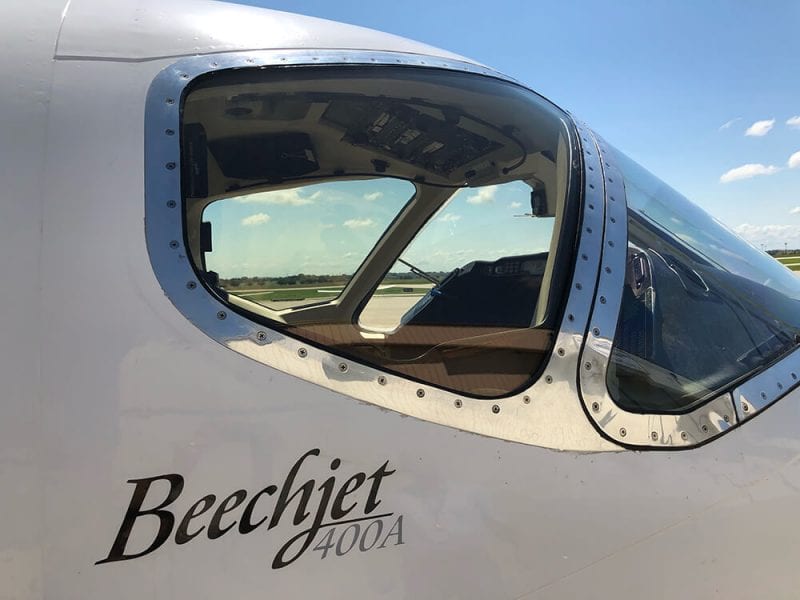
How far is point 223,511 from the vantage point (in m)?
1.12

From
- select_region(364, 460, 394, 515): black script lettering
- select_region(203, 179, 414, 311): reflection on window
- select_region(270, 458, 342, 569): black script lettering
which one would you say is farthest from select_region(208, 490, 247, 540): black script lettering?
select_region(203, 179, 414, 311): reflection on window

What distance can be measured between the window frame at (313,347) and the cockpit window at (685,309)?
14 cm

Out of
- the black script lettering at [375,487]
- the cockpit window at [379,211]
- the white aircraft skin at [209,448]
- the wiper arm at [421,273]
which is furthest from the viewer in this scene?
the wiper arm at [421,273]

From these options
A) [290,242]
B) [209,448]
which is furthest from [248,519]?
[290,242]

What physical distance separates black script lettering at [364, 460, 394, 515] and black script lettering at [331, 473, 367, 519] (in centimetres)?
2

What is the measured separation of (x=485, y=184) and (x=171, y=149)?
108 cm

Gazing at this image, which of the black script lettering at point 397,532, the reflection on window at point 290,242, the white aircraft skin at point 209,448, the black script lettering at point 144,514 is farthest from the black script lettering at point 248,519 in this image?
the reflection on window at point 290,242

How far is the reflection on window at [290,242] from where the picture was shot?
4.49 ft

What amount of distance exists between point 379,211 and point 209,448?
1192 millimetres

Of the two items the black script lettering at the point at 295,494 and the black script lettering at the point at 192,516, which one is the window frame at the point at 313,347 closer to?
the black script lettering at the point at 295,494

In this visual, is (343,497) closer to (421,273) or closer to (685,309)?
(421,273)

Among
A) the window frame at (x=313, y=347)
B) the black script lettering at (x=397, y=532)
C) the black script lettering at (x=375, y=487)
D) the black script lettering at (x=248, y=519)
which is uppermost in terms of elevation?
the window frame at (x=313, y=347)

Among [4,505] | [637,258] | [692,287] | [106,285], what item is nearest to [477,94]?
[637,258]

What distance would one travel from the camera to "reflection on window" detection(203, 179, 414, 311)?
137cm
